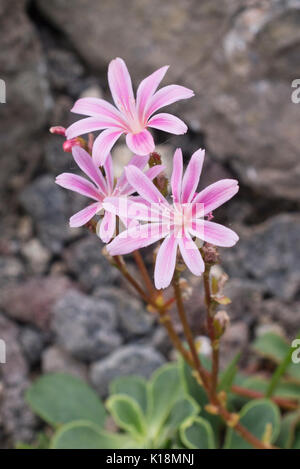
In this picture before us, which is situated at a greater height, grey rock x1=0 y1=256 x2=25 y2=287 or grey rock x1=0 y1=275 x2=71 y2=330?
grey rock x1=0 y1=256 x2=25 y2=287

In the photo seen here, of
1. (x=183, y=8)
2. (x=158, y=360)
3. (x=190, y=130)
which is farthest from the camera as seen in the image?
(x=190, y=130)

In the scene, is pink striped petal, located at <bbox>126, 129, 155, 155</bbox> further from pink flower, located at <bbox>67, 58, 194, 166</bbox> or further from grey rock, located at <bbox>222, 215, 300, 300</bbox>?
grey rock, located at <bbox>222, 215, 300, 300</bbox>

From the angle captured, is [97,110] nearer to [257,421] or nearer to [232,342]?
[257,421]

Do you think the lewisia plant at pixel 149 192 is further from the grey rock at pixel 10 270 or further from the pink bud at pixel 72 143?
the grey rock at pixel 10 270

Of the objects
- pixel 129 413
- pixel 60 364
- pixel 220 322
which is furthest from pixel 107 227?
pixel 60 364

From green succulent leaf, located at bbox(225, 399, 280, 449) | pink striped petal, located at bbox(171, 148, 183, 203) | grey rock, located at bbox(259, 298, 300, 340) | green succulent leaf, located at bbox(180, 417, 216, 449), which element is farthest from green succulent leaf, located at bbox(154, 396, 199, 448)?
pink striped petal, located at bbox(171, 148, 183, 203)

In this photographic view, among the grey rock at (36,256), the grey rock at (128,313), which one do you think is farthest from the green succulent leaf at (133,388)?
the grey rock at (36,256)
